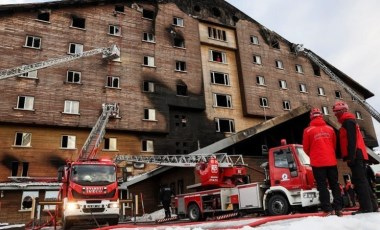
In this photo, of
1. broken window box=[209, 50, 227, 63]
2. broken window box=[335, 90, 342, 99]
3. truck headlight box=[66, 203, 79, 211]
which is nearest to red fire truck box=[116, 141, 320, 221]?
truck headlight box=[66, 203, 79, 211]

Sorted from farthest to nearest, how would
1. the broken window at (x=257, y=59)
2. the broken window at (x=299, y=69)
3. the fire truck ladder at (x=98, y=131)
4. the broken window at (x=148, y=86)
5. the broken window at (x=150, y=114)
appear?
the broken window at (x=299, y=69) < the broken window at (x=257, y=59) < the broken window at (x=148, y=86) < the broken window at (x=150, y=114) < the fire truck ladder at (x=98, y=131)

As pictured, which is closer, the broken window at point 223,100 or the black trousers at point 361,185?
the black trousers at point 361,185

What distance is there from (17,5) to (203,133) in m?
20.6

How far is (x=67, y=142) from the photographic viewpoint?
28.2m

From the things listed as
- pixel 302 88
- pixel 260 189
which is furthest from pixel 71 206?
pixel 302 88

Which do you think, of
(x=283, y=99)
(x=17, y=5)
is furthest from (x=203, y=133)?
(x=17, y=5)

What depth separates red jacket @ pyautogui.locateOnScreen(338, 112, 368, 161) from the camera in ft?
22.2

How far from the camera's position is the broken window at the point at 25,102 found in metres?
27.2

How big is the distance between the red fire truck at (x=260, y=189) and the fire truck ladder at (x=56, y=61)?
58.1 ft

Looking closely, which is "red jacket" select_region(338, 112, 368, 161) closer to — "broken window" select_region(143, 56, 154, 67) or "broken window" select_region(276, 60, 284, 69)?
"broken window" select_region(143, 56, 154, 67)

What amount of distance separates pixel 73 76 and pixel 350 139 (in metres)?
27.2

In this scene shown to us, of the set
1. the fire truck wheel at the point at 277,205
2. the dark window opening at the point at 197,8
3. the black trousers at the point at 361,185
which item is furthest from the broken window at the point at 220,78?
the black trousers at the point at 361,185

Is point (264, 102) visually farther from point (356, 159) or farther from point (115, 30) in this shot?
point (356, 159)

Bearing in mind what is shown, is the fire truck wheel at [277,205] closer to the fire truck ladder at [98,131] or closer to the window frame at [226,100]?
the fire truck ladder at [98,131]
